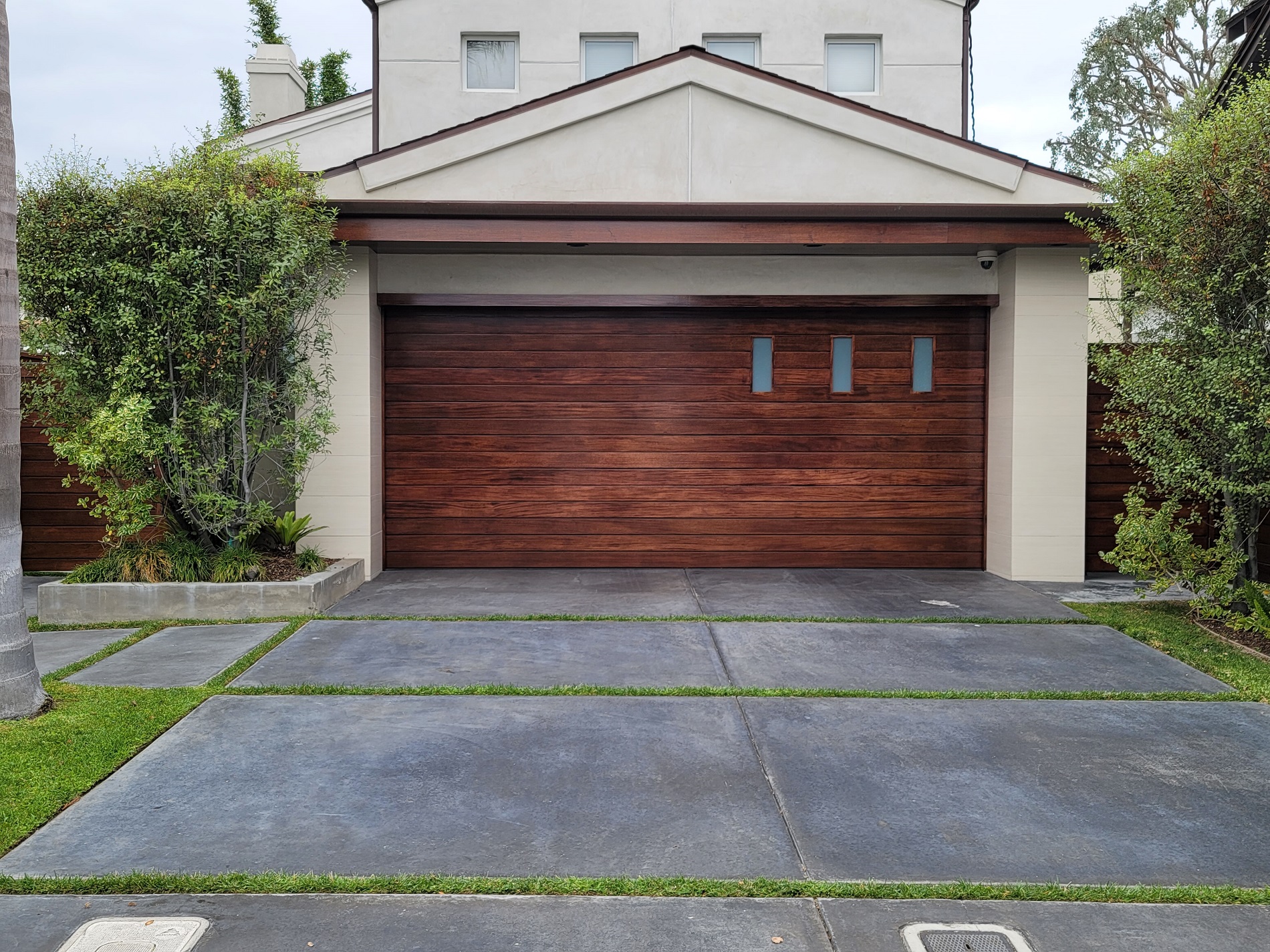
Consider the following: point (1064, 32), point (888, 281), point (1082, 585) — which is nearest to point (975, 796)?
point (1082, 585)

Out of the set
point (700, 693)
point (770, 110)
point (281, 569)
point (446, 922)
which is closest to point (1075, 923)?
point (446, 922)

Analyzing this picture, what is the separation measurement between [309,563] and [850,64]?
10.0 metres

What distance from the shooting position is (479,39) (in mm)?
12844

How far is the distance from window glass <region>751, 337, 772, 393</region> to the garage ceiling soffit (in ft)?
6.98

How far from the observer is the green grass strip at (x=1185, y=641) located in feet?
18.5

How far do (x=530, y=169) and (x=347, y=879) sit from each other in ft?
22.3

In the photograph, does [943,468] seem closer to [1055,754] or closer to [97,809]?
[1055,754]

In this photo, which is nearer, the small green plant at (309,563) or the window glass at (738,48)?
the small green plant at (309,563)

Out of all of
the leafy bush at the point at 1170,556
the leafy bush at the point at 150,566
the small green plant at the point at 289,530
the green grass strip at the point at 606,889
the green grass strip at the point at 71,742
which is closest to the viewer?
the green grass strip at the point at 606,889

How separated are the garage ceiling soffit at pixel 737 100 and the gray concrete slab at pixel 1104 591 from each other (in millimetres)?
3630

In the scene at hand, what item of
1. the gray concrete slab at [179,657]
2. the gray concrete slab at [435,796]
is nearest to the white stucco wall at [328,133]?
the gray concrete slab at [179,657]

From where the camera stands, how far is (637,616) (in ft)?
23.7

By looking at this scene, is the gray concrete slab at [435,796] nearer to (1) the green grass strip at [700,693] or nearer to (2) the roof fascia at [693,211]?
(1) the green grass strip at [700,693]

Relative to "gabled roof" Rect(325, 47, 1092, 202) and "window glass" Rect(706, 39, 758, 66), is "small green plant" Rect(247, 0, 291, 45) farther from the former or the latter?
"gabled roof" Rect(325, 47, 1092, 202)
